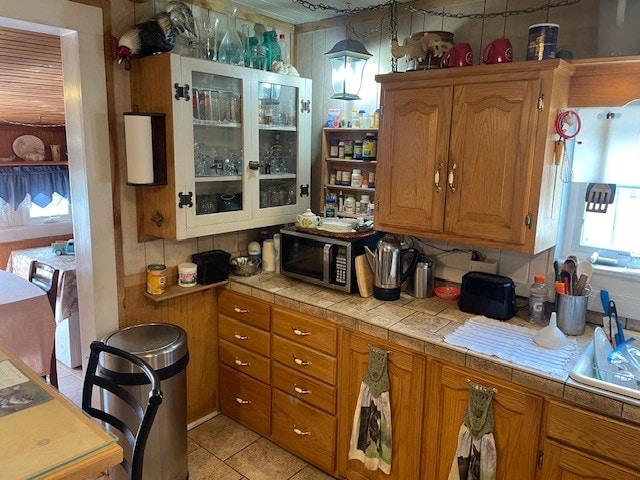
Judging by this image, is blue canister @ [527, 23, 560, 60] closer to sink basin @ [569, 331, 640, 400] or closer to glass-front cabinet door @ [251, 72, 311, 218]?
sink basin @ [569, 331, 640, 400]

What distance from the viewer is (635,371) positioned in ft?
5.38

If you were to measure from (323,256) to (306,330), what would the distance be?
0.39 metres

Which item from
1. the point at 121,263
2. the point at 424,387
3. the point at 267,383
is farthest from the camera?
the point at 267,383

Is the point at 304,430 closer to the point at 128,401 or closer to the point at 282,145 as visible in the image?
the point at 128,401

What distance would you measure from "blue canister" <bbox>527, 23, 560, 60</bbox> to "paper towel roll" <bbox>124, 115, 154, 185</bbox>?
5.38ft

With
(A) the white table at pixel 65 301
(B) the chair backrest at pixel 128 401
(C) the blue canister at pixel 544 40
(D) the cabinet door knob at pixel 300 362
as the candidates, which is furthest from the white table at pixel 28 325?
(C) the blue canister at pixel 544 40

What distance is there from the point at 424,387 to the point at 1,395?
146 centimetres

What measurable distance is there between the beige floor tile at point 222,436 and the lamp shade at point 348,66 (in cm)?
194

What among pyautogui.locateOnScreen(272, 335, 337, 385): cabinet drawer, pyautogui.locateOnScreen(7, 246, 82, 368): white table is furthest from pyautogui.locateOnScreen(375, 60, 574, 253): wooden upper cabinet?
pyautogui.locateOnScreen(7, 246, 82, 368): white table

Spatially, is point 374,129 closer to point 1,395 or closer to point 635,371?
point 635,371

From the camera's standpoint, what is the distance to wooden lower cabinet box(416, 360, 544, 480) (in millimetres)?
1648

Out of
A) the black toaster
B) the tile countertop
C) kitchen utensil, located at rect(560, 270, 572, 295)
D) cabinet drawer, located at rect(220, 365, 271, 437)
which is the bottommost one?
cabinet drawer, located at rect(220, 365, 271, 437)

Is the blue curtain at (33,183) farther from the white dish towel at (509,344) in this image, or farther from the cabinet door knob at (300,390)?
the white dish towel at (509,344)

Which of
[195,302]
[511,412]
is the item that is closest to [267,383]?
[195,302]
